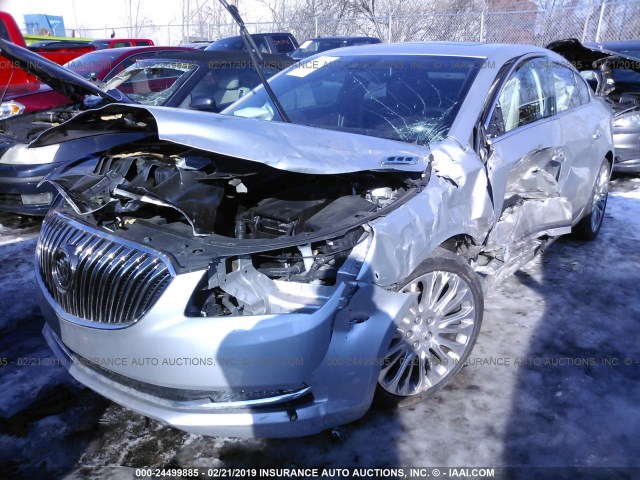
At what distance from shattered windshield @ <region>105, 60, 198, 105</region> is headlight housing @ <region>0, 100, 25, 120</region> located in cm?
98

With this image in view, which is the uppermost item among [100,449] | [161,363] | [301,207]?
[301,207]

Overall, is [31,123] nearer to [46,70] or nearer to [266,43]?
[46,70]

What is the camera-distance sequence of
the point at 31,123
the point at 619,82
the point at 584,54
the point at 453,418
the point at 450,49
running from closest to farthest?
1. the point at 453,418
2. the point at 450,49
3. the point at 584,54
4. the point at 31,123
5. the point at 619,82

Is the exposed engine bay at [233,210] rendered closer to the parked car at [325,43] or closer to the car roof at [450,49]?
the car roof at [450,49]

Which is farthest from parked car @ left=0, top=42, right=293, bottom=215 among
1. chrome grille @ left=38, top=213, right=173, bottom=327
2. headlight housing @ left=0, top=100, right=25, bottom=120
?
chrome grille @ left=38, top=213, right=173, bottom=327

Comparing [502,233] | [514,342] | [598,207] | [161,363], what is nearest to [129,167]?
[161,363]

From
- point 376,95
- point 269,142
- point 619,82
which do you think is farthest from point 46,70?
point 619,82

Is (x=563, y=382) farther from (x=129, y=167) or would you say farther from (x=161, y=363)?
(x=129, y=167)

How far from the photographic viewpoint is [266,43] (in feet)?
40.8

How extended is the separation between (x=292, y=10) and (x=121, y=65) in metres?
19.3

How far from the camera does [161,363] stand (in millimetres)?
1996

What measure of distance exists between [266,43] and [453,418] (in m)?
11.5

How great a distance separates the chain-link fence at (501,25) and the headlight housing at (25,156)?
14702 mm

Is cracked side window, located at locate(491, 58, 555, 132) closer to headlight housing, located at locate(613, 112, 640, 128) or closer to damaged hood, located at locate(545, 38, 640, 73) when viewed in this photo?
damaged hood, located at locate(545, 38, 640, 73)
